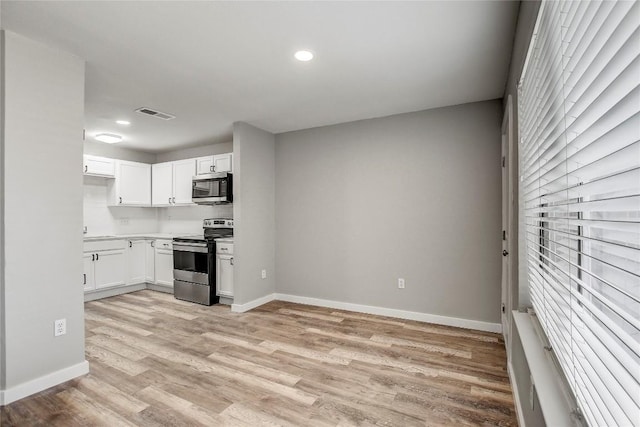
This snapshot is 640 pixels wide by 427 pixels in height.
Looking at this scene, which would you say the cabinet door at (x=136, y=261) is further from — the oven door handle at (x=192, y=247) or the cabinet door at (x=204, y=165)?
the cabinet door at (x=204, y=165)

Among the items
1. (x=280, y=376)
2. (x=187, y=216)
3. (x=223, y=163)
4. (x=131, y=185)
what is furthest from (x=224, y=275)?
(x=131, y=185)

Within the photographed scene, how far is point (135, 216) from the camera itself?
19.0 feet

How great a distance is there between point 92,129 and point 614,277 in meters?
5.35

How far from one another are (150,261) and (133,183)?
1.34 meters

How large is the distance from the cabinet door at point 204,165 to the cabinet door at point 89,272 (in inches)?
74.9

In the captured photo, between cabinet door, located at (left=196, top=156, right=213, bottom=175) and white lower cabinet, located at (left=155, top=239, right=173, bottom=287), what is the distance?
4.01 ft

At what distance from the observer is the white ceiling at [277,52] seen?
77.1 inches

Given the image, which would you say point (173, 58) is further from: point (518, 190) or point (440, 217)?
point (440, 217)

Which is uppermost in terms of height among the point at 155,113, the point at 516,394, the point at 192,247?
the point at 155,113

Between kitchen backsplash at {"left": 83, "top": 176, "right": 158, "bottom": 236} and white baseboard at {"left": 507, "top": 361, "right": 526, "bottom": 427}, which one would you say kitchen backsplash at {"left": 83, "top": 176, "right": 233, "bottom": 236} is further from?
white baseboard at {"left": 507, "top": 361, "right": 526, "bottom": 427}

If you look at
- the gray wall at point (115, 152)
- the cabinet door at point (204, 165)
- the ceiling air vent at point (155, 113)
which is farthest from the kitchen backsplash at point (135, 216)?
the ceiling air vent at point (155, 113)

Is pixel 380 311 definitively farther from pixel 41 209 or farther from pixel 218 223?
pixel 41 209

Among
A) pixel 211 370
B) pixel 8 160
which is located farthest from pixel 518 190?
pixel 8 160

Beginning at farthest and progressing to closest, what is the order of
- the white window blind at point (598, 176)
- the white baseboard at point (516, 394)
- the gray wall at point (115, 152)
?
the gray wall at point (115, 152) < the white baseboard at point (516, 394) < the white window blind at point (598, 176)
